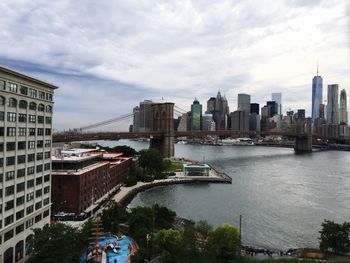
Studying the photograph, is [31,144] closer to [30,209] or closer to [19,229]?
[30,209]

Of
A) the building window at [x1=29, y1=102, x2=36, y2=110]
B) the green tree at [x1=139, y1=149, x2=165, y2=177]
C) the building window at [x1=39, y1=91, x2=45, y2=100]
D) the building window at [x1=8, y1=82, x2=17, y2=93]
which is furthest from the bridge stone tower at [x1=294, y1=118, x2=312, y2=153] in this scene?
the building window at [x1=8, y1=82, x2=17, y2=93]

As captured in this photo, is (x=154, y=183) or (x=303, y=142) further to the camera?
(x=303, y=142)

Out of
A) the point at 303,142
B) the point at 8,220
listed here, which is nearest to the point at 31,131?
the point at 8,220

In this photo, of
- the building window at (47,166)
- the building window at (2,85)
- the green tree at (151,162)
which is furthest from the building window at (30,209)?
the green tree at (151,162)

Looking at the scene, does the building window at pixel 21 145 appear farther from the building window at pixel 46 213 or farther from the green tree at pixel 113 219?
the green tree at pixel 113 219

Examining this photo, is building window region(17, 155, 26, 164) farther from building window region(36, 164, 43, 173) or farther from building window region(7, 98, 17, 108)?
building window region(7, 98, 17, 108)

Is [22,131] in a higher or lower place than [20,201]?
higher
